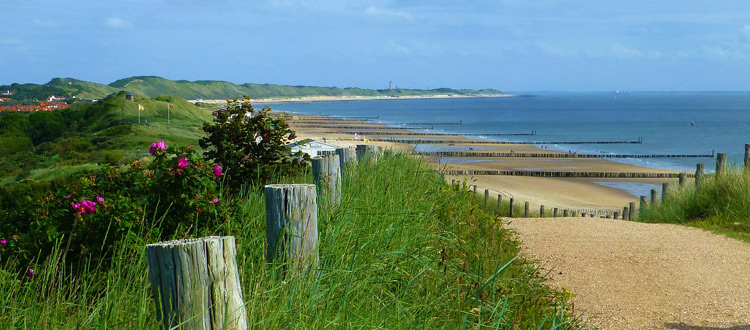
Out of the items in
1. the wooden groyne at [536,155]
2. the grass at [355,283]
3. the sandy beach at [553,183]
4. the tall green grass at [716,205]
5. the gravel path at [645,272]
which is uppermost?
the grass at [355,283]

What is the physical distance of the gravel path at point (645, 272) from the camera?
6.62 metres

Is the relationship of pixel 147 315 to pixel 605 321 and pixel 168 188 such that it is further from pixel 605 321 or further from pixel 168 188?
pixel 605 321

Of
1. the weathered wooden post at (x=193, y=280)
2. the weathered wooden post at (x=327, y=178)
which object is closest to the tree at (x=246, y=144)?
the weathered wooden post at (x=327, y=178)

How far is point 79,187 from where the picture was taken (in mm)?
6980

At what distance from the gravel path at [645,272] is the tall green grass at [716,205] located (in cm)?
60

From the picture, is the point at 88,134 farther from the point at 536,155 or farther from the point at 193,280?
the point at 193,280

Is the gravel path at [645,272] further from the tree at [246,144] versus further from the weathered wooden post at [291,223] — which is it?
the tree at [246,144]

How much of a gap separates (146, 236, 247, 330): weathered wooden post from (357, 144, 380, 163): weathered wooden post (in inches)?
240

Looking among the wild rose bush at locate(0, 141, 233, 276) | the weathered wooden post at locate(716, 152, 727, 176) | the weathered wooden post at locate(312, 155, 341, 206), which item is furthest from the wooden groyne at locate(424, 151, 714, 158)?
the weathered wooden post at locate(312, 155, 341, 206)

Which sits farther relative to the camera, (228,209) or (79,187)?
(79,187)

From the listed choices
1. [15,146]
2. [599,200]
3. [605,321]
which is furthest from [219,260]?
[15,146]

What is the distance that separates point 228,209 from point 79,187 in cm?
199

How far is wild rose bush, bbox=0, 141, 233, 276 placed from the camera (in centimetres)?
570

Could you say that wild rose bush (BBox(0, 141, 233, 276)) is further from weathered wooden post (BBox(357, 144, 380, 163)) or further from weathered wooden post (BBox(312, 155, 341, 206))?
weathered wooden post (BBox(357, 144, 380, 163))
